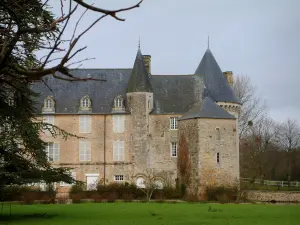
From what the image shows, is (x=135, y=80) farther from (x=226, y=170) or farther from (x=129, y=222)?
(x=129, y=222)

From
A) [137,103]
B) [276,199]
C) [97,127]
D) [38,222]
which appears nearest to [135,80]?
[137,103]

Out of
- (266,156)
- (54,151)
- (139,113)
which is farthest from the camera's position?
(266,156)

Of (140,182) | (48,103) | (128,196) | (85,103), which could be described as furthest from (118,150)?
(48,103)

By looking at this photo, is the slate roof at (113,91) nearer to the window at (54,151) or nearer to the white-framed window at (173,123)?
the white-framed window at (173,123)

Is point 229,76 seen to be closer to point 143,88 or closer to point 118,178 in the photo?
point 143,88

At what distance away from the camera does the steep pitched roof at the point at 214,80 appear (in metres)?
41.6

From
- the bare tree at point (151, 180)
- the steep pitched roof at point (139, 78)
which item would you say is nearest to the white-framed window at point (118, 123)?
the steep pitched roof at point (139, 78)

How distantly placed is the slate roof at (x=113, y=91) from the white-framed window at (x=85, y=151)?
2.19 metres

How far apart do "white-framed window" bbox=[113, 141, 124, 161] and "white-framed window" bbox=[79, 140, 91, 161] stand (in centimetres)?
176

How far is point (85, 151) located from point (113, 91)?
449cm

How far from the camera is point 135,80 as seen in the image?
1609 inches

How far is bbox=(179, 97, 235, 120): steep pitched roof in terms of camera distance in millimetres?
38531

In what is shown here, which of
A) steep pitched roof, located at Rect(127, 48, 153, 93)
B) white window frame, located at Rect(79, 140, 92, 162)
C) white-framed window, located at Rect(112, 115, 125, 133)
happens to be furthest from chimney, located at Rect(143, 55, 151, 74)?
white window frame, located at Rect(79, 140, 92, 162)

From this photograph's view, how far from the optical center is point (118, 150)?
41.0m
